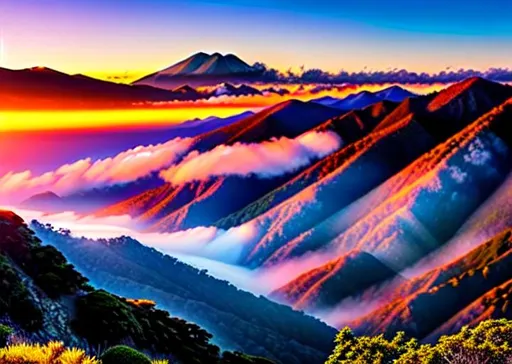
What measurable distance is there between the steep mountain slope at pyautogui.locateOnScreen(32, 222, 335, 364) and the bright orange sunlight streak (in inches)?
863

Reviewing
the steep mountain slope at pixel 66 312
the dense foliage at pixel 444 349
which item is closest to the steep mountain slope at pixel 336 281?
the dense foliage at pixel 444 349

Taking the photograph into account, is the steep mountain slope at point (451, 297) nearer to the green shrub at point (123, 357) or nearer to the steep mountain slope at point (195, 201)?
the steep mountain slope at point (195, 201)

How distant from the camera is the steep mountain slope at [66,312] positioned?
1628 cm

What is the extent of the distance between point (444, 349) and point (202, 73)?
137890 mm

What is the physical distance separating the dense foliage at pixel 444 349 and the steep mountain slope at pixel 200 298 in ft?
147

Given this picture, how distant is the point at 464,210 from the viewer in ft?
519

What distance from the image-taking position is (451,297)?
113 meters

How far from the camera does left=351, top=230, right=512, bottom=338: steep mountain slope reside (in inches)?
4146

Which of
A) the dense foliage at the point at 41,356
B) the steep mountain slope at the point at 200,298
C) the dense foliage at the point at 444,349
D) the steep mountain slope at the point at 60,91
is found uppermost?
the steep mountain slope at the point at 60,91

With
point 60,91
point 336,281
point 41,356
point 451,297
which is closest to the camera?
point 41,356

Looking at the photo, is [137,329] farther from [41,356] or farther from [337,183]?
[337,183]

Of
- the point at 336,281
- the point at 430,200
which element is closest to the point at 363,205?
the point at 430,200

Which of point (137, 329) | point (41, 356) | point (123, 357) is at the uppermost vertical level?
point (137, 329)

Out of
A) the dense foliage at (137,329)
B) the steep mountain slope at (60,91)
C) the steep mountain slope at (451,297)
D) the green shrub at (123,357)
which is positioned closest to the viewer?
the green shrub at (123,357)
